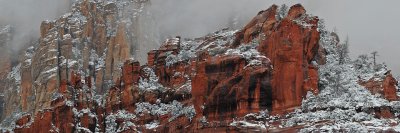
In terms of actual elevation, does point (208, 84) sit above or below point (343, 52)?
below

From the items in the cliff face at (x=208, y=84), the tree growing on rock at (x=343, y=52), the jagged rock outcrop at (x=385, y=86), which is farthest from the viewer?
the tree growing on rock at (x=343, y=52)

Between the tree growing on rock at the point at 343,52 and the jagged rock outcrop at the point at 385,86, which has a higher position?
the tree growing on rock at the point at 343,52

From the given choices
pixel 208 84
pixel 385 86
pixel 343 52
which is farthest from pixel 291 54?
pixel 343 52

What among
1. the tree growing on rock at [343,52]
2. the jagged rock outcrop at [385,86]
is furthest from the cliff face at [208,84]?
the tree growing on rock at [343,52]

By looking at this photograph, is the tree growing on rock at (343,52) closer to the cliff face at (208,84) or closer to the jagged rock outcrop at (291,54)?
the cliff face at (208,84)

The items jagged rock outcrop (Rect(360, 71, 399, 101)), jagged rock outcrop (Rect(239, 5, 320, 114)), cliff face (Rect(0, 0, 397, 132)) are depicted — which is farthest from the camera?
cliff face (Rect(0, 0, 397, 132))

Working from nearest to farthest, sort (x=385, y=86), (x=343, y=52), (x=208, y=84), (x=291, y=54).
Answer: (x=385, y=86) < (x=291, y=54) < (x=208, y=84) < (x=343, y=52)

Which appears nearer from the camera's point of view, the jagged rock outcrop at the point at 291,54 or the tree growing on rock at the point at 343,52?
the jagged rock outcrop at the point at 291,54

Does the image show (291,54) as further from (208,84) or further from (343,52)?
(343,52)

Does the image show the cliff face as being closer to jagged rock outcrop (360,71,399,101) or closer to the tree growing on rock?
jagged rock outcrop (360,71,399,101)

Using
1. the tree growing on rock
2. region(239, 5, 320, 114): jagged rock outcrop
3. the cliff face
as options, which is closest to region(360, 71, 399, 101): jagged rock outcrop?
the cliff face

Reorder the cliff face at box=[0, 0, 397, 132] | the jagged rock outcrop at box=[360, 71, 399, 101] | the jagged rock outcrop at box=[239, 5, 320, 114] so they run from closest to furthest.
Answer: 1. the jagged rock outcrop at box=[360, 71, 399, 101]
2. the jagged rock outcrop at box=[239, 5, 320, 114]
3. the cliff face at box=[0, 0, 397, 132]

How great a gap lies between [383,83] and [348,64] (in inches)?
545

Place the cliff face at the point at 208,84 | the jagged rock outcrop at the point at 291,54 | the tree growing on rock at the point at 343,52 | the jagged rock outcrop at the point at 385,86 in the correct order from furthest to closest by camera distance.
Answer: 1. the tree growing on rock at the point at 343,52
2. the cliff face at the point at 208,84
3. the jagged rock outcrop at the point at 291,54
4. the jagged rock outcrop at the point at 385,86
